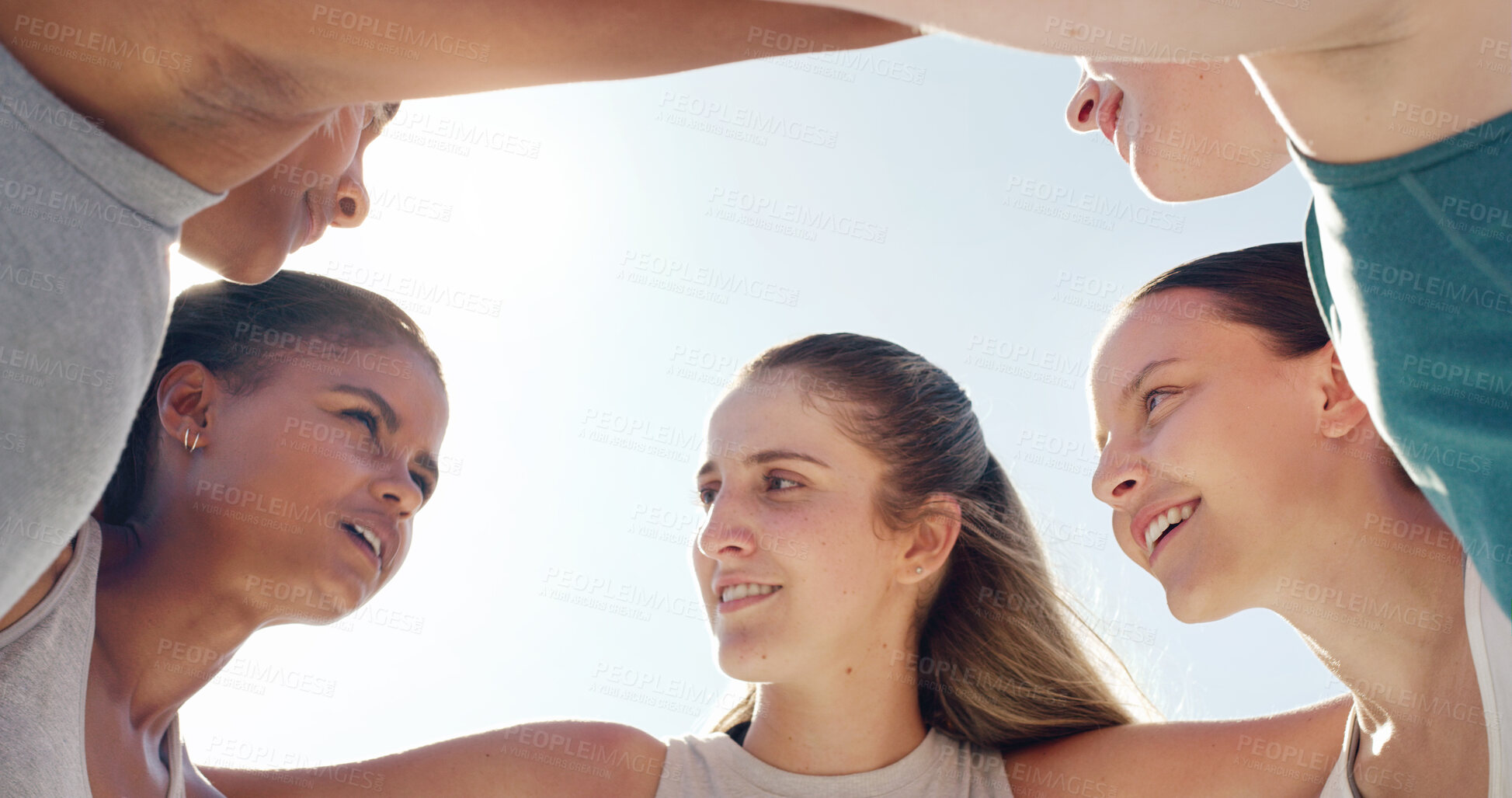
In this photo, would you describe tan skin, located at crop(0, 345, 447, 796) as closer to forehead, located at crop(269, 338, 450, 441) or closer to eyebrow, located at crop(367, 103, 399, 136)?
forehead, located at crop(269, 338, 450, 441)

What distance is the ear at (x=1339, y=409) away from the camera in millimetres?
2672

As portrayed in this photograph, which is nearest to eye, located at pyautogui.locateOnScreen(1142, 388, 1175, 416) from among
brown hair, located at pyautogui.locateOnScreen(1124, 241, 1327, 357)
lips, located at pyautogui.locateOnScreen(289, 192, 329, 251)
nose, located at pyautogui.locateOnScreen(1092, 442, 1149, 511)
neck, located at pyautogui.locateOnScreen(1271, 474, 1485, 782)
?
nose, located at pyautogui.locateOnScreen(1092, 442, 1149, 511)

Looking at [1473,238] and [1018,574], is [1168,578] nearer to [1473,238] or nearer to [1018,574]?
[1018,574]

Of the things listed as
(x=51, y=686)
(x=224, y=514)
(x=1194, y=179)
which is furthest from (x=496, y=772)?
(x=1194, y=179)

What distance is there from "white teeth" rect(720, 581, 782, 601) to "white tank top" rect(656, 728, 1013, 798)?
1.44ft

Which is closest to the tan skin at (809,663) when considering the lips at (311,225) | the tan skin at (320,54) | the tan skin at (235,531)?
the tan skin at (235,531)

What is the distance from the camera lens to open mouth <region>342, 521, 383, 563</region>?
2.94 metres

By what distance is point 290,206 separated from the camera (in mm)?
2479

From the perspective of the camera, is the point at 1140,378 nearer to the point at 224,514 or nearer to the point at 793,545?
the point at 793,545

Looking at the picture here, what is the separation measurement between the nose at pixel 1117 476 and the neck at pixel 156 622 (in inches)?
87.2

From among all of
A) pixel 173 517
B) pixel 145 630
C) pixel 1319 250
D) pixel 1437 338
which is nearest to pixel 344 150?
pixel 173 517

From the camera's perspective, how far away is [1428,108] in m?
1.27

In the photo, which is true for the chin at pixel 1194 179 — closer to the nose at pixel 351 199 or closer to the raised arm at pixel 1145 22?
the raised arm at pixel 1145 22

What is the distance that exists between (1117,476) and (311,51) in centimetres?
223
